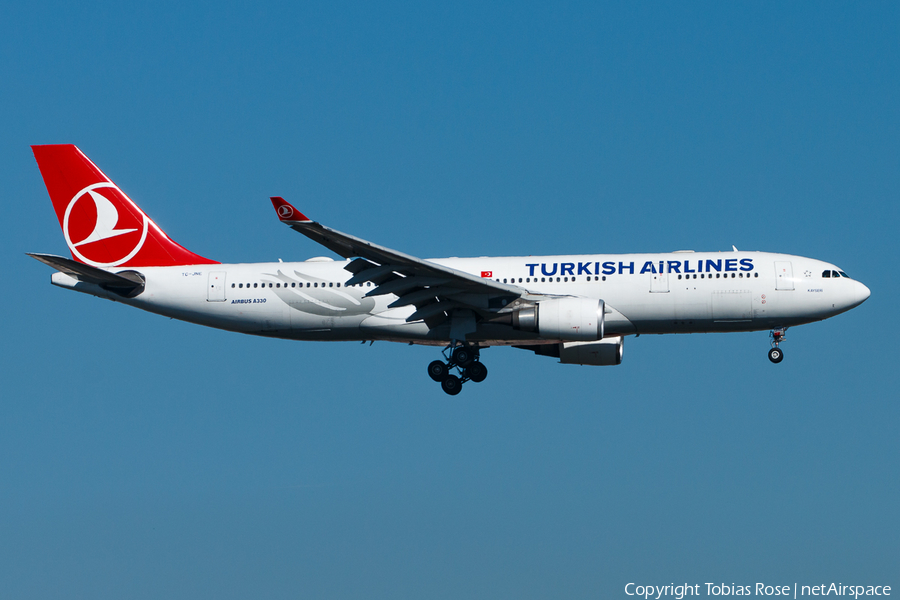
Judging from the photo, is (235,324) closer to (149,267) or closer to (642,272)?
(149,267)

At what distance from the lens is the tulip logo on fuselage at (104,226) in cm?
4222

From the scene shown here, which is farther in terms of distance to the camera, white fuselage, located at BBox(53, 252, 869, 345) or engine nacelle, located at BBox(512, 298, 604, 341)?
white fuselage, located at BBox(53, 252, 869, 345)

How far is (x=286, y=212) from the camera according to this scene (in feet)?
103

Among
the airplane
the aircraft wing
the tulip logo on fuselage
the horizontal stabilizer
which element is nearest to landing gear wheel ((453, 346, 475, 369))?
the airplane

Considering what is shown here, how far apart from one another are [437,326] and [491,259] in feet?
10.5

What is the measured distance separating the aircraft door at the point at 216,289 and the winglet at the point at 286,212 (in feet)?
29.0

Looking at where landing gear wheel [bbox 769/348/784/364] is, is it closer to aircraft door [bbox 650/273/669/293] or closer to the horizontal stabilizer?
aircraft door [bbox 650/273/669/293]

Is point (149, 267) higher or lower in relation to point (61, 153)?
lower

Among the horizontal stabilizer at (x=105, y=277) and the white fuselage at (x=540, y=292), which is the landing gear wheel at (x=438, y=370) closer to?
the white fuselage at (x=540, y=292)

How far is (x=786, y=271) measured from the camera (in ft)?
120

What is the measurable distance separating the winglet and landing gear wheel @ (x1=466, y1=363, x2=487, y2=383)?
9.77 metres

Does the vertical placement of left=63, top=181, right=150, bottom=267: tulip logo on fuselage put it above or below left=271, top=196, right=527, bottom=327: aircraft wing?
above

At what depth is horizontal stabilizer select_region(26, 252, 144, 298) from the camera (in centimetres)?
3762

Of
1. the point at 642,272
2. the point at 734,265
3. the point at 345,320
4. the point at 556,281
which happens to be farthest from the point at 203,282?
the point at 734,265
